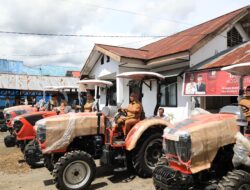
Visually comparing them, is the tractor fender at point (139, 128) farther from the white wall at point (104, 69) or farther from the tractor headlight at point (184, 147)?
the white wall at point (104, 69)

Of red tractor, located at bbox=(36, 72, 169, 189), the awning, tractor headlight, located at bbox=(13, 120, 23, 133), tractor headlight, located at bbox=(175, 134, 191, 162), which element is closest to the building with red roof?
tractor headlight, located at bbox=(13, 120, 23, 133)

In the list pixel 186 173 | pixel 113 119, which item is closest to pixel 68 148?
pixel 113 119

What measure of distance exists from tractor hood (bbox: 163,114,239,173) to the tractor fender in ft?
5.65

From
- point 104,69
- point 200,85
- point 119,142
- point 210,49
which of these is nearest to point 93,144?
point 119,142

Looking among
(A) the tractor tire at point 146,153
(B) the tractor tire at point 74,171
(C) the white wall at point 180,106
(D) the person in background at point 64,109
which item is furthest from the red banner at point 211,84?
(B) the tractor tire at point 74,171

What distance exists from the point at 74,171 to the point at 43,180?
156 cm

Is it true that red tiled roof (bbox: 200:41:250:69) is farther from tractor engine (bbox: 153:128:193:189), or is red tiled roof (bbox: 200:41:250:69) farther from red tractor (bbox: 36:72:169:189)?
tractor engine (bbox: 153:128:193:189)

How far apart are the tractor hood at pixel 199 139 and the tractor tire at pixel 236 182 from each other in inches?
13.5

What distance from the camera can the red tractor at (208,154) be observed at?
14.4 ft

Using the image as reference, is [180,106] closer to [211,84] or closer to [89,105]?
[211,84]

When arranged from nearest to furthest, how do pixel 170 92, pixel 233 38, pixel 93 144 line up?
pixel 93 144, pixel 170 92, pixel 233 38

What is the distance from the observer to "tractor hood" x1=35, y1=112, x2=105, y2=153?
639 cm

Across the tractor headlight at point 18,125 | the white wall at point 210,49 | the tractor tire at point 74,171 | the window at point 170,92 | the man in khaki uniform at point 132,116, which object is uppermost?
the white wall at point 210,49

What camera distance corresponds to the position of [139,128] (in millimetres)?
6793
